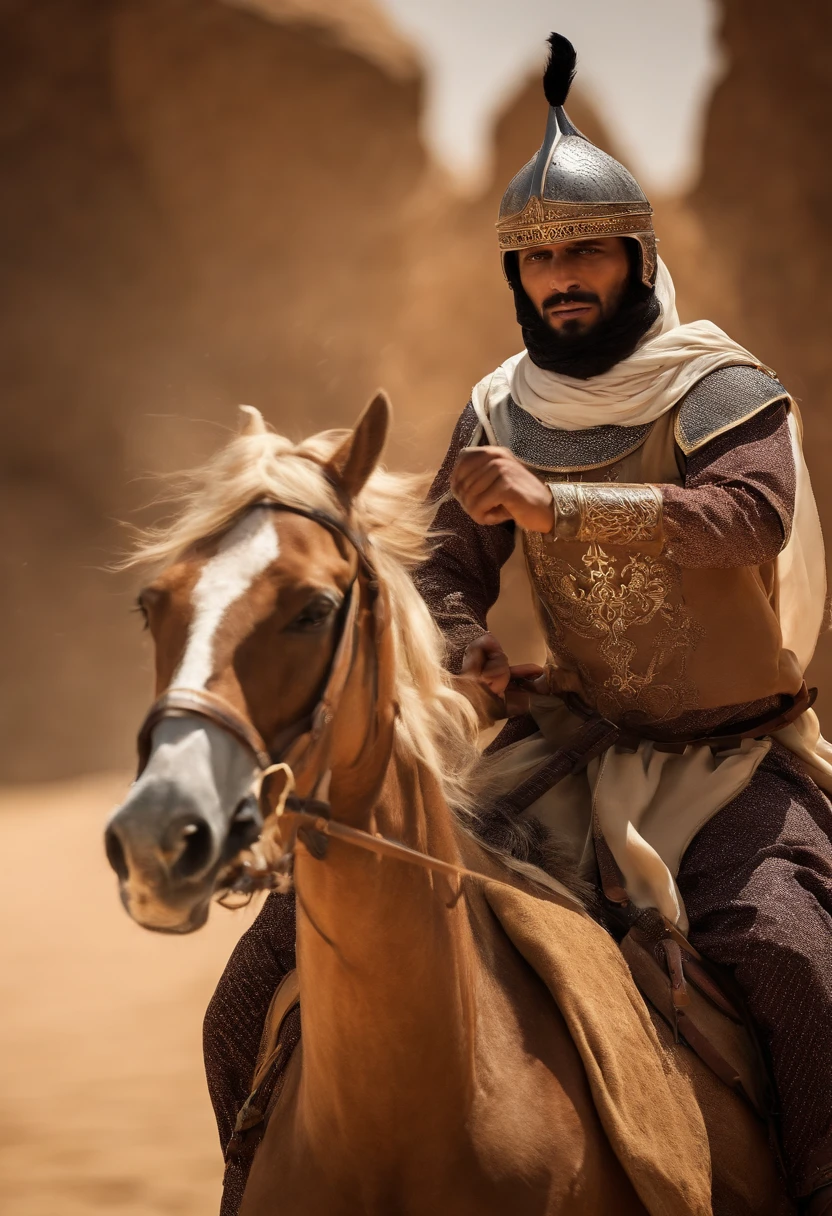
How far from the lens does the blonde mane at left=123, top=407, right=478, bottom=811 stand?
198cm

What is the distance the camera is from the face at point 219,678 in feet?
5.35

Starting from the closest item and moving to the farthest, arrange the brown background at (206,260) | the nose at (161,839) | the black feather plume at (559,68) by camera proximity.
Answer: the nose at (161,839) < the black feather plume at (559,68) < the brown background at (206,260)

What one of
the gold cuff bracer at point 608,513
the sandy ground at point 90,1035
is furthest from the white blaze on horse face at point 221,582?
the sandy ground at point 90,1035

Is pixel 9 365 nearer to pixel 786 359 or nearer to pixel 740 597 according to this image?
pixel 786 359

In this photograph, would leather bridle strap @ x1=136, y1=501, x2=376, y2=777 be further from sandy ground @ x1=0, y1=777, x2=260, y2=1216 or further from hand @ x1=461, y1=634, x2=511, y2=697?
sandy ground @ x1=0, y1=777, x2=260, y2=1216

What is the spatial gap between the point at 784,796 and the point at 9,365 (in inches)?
424

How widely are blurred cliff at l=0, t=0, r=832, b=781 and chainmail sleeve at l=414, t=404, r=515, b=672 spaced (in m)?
8.16

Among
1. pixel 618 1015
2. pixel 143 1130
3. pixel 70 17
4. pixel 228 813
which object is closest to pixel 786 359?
pixel 70 17

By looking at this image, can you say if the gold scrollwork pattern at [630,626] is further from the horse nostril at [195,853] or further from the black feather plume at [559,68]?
the horse nostril at [195,853]

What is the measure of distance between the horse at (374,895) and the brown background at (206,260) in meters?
8.26

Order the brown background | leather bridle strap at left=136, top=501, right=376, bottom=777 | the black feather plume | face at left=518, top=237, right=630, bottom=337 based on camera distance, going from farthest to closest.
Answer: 1. the brown background
2. the black feather plume
3. face at left=518, top=237, right=630, bottom=337
4. leather bridle strap at left=136, top=501, right=376, bottom=777

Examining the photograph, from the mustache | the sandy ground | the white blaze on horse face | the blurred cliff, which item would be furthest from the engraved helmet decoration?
the blurred cliff

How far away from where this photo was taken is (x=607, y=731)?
3.01 meters

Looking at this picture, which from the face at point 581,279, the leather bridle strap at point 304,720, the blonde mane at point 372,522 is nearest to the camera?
the leather bridle strap at point 304,720
